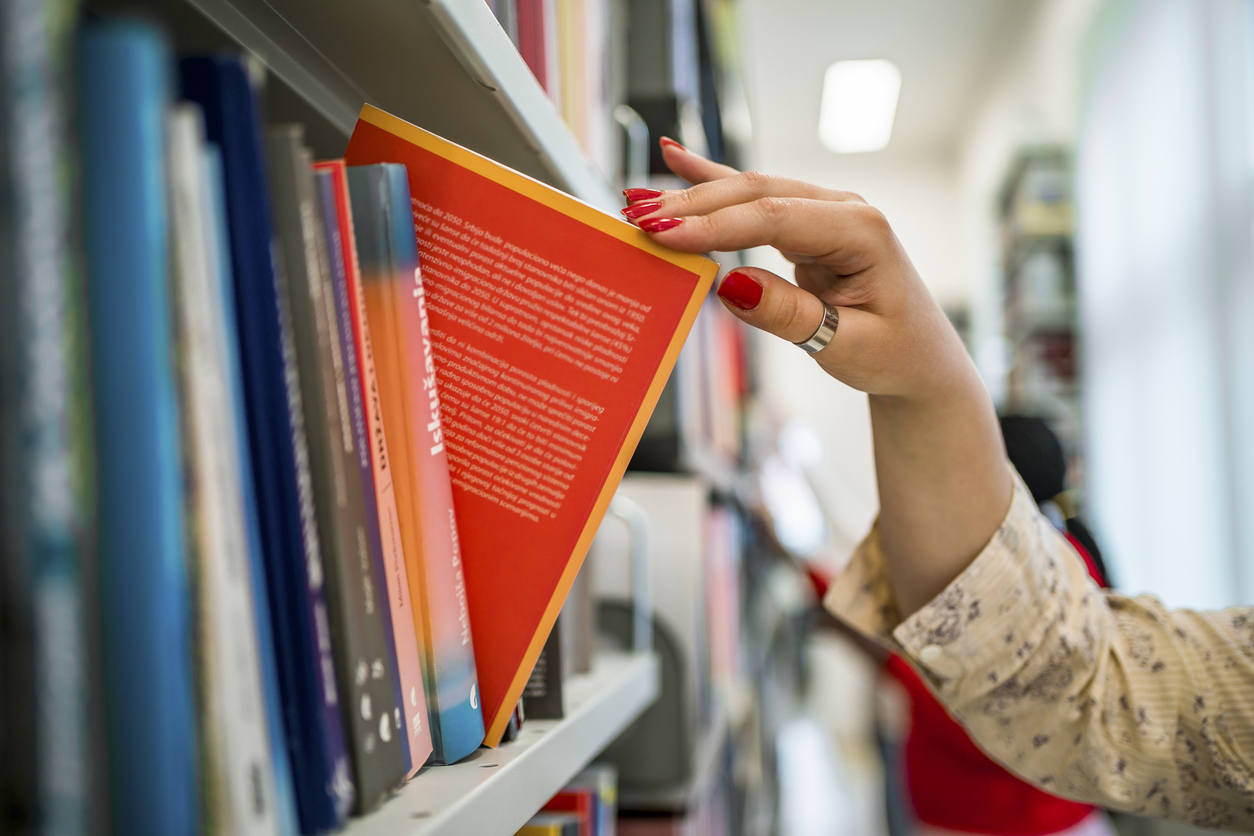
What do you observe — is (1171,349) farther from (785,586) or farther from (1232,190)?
(785,586)

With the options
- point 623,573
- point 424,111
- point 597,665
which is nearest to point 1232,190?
point 623,573

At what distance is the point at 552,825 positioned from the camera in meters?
0.59

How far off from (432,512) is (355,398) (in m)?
0.08

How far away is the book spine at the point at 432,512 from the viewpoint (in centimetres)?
39

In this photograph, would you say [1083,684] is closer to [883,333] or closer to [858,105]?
[883,333]

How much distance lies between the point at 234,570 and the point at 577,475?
19 centimetres

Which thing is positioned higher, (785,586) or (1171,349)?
(1171,349)

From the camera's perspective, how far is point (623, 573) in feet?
3.38

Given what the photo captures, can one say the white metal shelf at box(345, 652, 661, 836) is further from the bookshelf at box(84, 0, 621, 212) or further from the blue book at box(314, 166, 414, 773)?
the bookshelf at box(84, 0, 621, 212)

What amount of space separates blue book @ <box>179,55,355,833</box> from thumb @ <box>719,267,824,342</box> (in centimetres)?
24

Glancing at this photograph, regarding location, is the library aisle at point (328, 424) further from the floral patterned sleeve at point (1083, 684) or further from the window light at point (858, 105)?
the window light at point (858, 105)

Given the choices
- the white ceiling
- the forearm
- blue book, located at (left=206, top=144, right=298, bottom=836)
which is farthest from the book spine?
the white ceiling

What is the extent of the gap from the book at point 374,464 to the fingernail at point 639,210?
14 cm

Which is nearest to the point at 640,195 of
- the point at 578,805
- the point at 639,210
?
the point at 639,210
